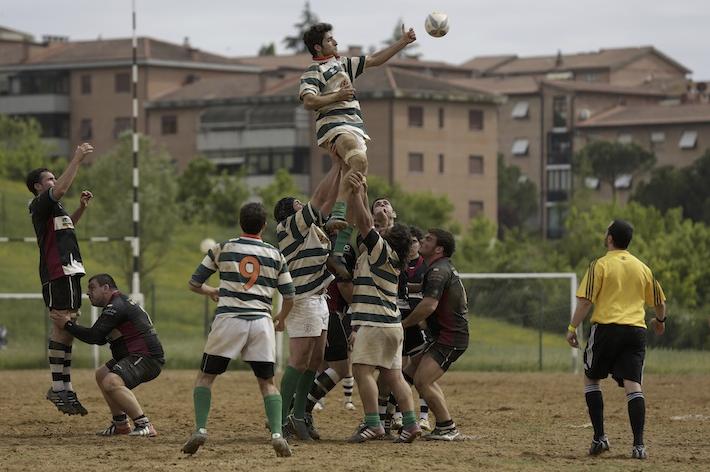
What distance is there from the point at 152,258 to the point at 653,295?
51922mm

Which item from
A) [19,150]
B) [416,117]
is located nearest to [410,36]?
[19,150]

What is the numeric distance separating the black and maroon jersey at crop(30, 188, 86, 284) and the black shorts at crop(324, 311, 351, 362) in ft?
7.57

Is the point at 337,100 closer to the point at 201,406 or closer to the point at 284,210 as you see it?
the point at 284,210

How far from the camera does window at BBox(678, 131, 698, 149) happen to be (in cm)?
10414

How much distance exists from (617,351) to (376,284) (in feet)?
6.54

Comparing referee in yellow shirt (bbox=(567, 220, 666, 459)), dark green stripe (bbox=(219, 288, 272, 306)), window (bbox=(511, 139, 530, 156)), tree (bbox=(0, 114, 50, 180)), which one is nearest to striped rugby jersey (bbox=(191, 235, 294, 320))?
dark green stripe (bbox=(219, 288, 272, 306))

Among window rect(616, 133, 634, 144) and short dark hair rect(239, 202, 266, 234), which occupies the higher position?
window rect(616, 133, 634, 144)

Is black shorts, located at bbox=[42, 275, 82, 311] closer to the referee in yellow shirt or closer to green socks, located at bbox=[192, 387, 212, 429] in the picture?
green socks, located at bbox=[192, 387, 212, 429]

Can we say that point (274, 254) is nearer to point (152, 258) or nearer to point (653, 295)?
point (653, 295)

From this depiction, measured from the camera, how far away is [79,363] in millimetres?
26516

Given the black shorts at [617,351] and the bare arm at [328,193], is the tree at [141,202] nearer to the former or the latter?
the bare arm at [328,193]

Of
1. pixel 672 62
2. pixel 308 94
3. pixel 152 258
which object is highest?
pixel 672 62

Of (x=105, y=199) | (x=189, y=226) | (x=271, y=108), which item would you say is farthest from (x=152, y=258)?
(x=271, y=108)

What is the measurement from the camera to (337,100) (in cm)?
1266
